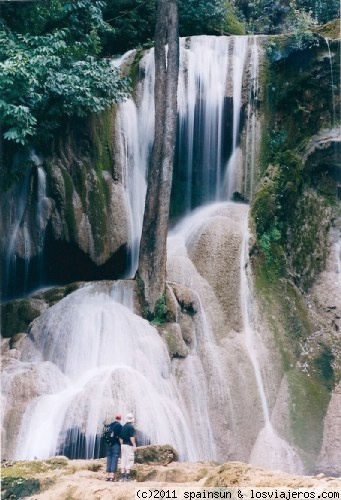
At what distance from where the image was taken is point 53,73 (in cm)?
1282

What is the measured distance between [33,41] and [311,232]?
6.94m

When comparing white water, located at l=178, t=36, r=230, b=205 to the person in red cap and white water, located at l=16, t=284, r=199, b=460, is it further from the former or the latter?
the person in red cap

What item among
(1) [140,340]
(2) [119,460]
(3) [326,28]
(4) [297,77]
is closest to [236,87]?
(4) [297,77]

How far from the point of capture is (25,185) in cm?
1431

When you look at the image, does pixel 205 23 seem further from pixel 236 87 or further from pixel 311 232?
pixel 311 232

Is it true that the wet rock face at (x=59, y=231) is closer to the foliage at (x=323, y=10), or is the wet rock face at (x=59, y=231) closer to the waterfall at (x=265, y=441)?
the waterfall at (x=265, y=441)

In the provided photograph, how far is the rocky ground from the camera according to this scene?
284 inches

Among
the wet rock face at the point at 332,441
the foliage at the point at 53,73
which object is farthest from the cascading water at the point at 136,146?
the wet rock face at the point at 332,441

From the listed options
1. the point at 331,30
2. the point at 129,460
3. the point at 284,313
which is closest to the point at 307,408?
the point at 284,313

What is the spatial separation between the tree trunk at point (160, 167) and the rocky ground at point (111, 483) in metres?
4.18

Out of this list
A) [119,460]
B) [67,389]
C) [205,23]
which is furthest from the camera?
[205,23]

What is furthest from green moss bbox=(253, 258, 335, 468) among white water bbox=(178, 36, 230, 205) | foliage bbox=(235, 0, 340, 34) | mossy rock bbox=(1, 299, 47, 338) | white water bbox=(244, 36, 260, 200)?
foliage bbox=(235, 0, 340, 34)

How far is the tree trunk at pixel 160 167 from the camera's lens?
12.8m

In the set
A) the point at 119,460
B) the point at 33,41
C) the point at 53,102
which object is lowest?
the point at 119,460
